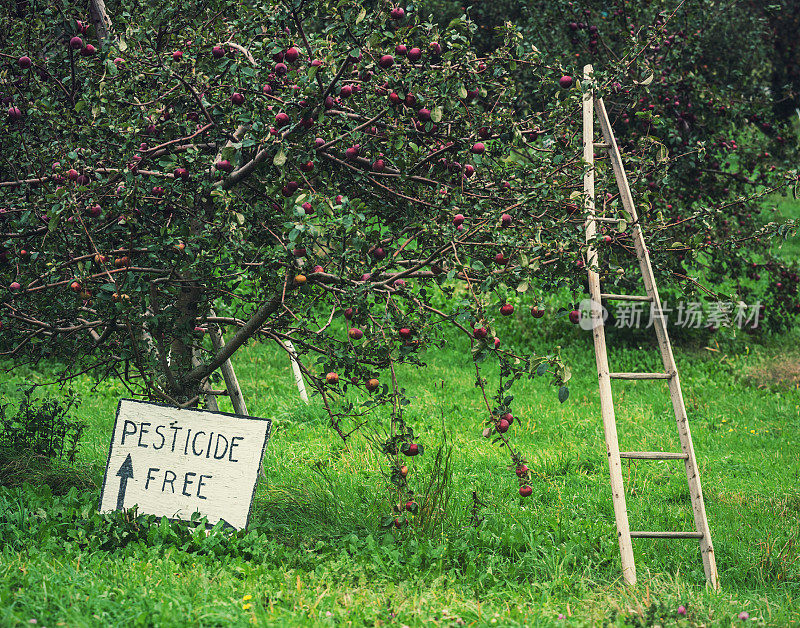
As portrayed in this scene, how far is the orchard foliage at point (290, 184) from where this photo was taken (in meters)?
3.04

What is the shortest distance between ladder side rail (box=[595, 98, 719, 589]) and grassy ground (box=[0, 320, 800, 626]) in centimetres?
21

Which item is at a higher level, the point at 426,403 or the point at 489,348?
the point at 426,403

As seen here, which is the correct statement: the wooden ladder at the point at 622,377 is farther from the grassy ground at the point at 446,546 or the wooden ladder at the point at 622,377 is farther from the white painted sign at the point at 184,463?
Result: the white painted sign at the point at 184,463

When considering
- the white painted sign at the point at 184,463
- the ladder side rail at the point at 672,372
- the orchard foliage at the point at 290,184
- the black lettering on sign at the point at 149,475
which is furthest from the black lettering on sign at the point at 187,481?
the ladder side rail at the point at 672,372

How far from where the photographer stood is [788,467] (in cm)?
529

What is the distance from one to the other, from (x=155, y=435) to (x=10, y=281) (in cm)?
116

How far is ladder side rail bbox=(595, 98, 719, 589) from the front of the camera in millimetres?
3584

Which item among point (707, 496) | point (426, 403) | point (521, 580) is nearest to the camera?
point (521, 580)

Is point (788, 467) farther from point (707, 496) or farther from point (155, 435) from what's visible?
point (155, 435)

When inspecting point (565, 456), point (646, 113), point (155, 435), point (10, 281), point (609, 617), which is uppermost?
point (646, 113)

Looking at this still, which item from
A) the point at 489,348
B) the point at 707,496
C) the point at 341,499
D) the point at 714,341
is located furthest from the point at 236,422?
the point at 714,341

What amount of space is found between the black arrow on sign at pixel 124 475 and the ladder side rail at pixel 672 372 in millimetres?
2704

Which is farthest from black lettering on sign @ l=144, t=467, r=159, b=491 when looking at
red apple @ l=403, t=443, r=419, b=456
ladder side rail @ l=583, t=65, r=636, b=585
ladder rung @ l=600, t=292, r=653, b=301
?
ladder rung @ l=600, t=292, r=653, b=301

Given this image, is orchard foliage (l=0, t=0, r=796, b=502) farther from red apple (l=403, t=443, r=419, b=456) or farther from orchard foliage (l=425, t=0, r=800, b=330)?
orchard foliage (l=425, t=0, r=800, b=330)
